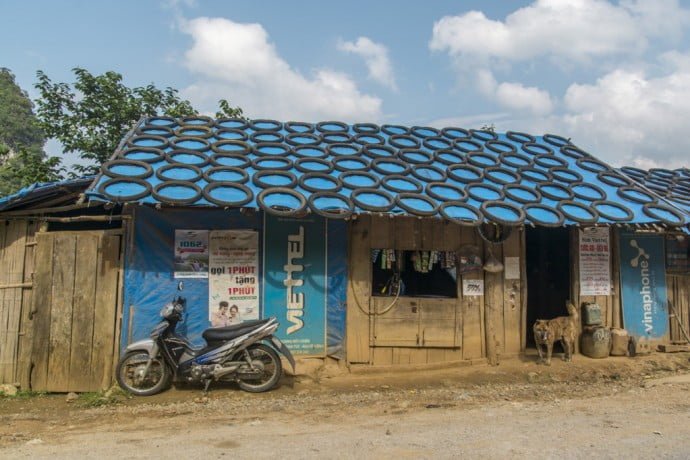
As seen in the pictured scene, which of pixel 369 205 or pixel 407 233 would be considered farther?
pixel 407 233

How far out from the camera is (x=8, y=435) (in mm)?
4680

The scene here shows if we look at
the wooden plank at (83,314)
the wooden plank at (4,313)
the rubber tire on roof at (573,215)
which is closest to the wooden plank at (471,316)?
the rubber tire on roof at (573,215)

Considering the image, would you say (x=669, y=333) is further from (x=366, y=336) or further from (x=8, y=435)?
(x=8, y=435)

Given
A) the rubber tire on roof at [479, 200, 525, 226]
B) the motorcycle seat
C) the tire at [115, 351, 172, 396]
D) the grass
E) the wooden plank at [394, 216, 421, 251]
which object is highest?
the rubber tire on roof at [479, 200, 525, 226]

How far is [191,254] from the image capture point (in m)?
6.80

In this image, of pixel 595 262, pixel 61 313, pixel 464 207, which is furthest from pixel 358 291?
pixel 595 262

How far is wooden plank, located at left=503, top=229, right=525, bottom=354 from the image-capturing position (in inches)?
307

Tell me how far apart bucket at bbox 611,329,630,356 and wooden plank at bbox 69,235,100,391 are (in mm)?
8117

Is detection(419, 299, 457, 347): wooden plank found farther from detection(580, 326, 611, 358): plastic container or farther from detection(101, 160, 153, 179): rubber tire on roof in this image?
detection(101, 160, 153, 179): rubber tire on roof

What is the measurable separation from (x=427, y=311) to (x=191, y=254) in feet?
12.2

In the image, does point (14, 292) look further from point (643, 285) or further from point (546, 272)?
point (643, 285)

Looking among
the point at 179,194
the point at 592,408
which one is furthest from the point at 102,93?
the point at 592,408

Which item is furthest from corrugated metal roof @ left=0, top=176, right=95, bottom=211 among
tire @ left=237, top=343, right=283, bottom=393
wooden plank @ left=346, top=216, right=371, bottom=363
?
wooden plank @ left=346, top=216, right=371, bottom=363

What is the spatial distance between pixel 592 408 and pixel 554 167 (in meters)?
5.39
